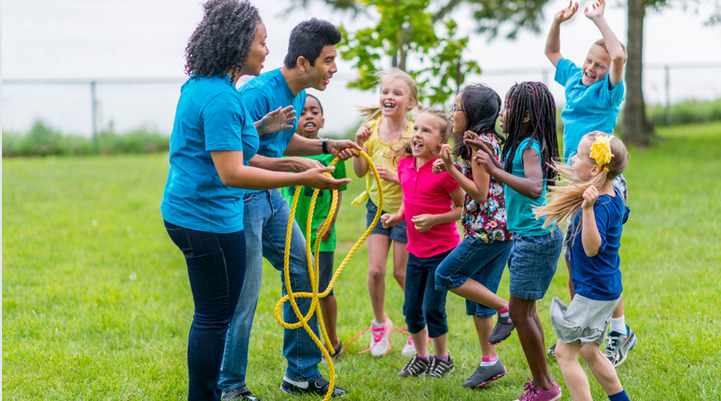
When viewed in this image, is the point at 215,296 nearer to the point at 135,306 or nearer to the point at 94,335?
the point at 94,335

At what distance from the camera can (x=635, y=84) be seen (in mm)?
13500

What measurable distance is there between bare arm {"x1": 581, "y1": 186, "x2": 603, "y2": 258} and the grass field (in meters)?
1.12

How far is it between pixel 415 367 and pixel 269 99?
72.5 inches

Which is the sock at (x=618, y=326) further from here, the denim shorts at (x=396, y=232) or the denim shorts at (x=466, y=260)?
the denim shorts at (x=396, y=232)

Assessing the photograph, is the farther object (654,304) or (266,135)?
(654,304)

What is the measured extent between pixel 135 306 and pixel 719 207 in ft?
22.0

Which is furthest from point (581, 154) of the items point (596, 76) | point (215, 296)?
point (215, 296)

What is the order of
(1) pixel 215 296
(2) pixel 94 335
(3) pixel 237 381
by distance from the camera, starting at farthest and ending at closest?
(2) pixel 94 335 < (3) pixel 237 381 < (1) pixel 215 296

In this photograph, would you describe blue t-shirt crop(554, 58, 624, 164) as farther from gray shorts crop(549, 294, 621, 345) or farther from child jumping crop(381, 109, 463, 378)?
gray shorts crop(549, 294, 621, 345)

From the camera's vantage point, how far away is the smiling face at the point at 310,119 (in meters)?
4.23

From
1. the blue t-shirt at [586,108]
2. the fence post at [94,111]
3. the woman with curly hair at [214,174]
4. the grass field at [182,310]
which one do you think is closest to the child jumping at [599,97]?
the blue t-shirt at [586,108]

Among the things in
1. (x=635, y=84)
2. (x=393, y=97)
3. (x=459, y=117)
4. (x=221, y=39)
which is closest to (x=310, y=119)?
(x=393, y=97)

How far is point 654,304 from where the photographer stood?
4797mm

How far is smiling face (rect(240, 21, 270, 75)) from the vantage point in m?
2.87
